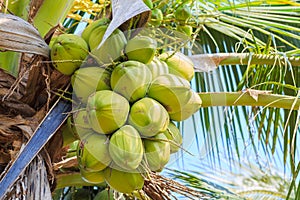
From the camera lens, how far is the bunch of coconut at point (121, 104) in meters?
0.88

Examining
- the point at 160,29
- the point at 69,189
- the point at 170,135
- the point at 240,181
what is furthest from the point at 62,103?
the point at 240,181

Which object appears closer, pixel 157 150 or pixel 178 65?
pixel 157 150

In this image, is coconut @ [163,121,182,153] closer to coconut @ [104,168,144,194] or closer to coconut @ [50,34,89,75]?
coconut @ [104,168,144,194]

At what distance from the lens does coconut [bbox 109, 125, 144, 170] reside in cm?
86

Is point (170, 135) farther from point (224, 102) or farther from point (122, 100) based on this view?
point (224, 102)

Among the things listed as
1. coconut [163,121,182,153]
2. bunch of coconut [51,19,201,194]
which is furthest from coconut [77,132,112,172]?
coconut [163,121,182,153]

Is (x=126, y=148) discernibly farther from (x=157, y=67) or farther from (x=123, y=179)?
(x=157, y=67)

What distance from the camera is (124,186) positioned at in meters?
0.92

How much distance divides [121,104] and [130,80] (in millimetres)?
49

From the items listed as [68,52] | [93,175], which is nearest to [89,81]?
[68,52]

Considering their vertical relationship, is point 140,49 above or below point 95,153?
above

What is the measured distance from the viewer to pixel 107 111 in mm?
868

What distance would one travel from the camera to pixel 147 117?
2.87 ft

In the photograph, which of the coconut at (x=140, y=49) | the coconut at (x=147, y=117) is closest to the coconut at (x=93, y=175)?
the coconut at (x=147, y=117)
